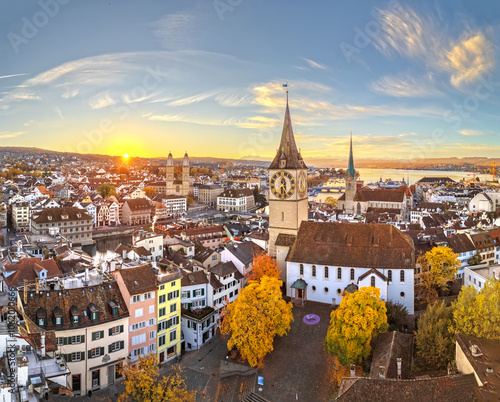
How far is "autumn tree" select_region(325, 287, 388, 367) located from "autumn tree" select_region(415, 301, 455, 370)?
2.19 m

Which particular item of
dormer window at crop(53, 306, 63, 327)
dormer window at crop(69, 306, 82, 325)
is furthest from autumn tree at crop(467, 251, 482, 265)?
dormer window at crop(53, 306, 63, 327)

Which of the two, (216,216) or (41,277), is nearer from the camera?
(41,277)

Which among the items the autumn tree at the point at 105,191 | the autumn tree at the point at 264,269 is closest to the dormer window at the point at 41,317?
the autumn tree at the point at 264,269

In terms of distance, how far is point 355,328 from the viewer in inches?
837

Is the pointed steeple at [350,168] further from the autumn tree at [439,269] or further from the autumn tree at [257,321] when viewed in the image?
the autumn tree at [257,321]

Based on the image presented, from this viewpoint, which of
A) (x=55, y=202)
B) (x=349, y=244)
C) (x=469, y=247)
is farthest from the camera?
(x=55, y=202)

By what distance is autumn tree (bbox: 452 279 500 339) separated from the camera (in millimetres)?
19681

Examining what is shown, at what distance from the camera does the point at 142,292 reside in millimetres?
26266

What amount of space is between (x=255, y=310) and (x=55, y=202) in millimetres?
73714

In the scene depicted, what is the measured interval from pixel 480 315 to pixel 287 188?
66.3ft

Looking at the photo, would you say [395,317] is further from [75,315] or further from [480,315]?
[75,315]

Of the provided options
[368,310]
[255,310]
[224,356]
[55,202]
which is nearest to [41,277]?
[224,356]

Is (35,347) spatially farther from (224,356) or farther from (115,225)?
(115,225)

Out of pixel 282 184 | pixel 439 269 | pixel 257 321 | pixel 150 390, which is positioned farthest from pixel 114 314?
pixel 439 269
